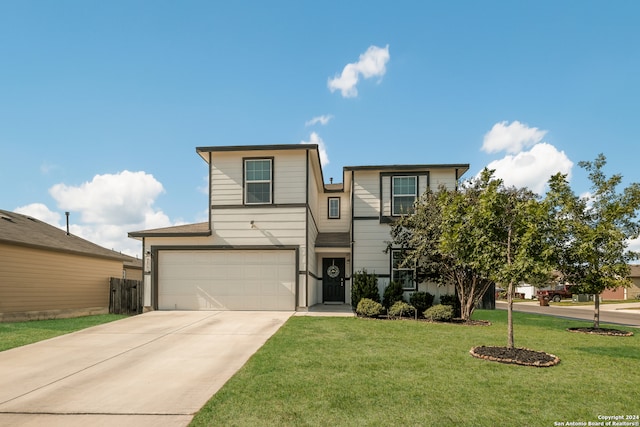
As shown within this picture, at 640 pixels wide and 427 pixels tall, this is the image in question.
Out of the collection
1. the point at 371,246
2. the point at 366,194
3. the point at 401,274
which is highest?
the point at 366,194

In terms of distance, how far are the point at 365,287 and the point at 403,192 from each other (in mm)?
4578

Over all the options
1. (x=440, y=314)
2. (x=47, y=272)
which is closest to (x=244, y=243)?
(x=440, y=314)

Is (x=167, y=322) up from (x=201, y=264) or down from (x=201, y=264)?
down

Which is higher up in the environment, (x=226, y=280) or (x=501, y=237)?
(x=501, y=237)

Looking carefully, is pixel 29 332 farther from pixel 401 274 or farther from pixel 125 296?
pixel 401 274

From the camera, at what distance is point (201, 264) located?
49.9 feet

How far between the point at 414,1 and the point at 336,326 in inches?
399

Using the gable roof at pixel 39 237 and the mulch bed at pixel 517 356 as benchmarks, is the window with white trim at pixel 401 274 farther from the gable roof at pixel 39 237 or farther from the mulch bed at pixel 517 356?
the gable roof at pixel 39 237

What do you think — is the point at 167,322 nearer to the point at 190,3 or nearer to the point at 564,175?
the point at 190,3

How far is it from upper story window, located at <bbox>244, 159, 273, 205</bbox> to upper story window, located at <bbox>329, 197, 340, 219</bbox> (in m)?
5.87

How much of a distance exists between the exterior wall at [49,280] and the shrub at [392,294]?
537 inches

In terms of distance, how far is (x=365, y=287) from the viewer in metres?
15.2

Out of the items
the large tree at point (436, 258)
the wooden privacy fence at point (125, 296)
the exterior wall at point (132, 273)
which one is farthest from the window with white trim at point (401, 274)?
the exterior wall at point (132, 273)

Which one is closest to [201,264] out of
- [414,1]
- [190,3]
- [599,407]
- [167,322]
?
[167,322]
